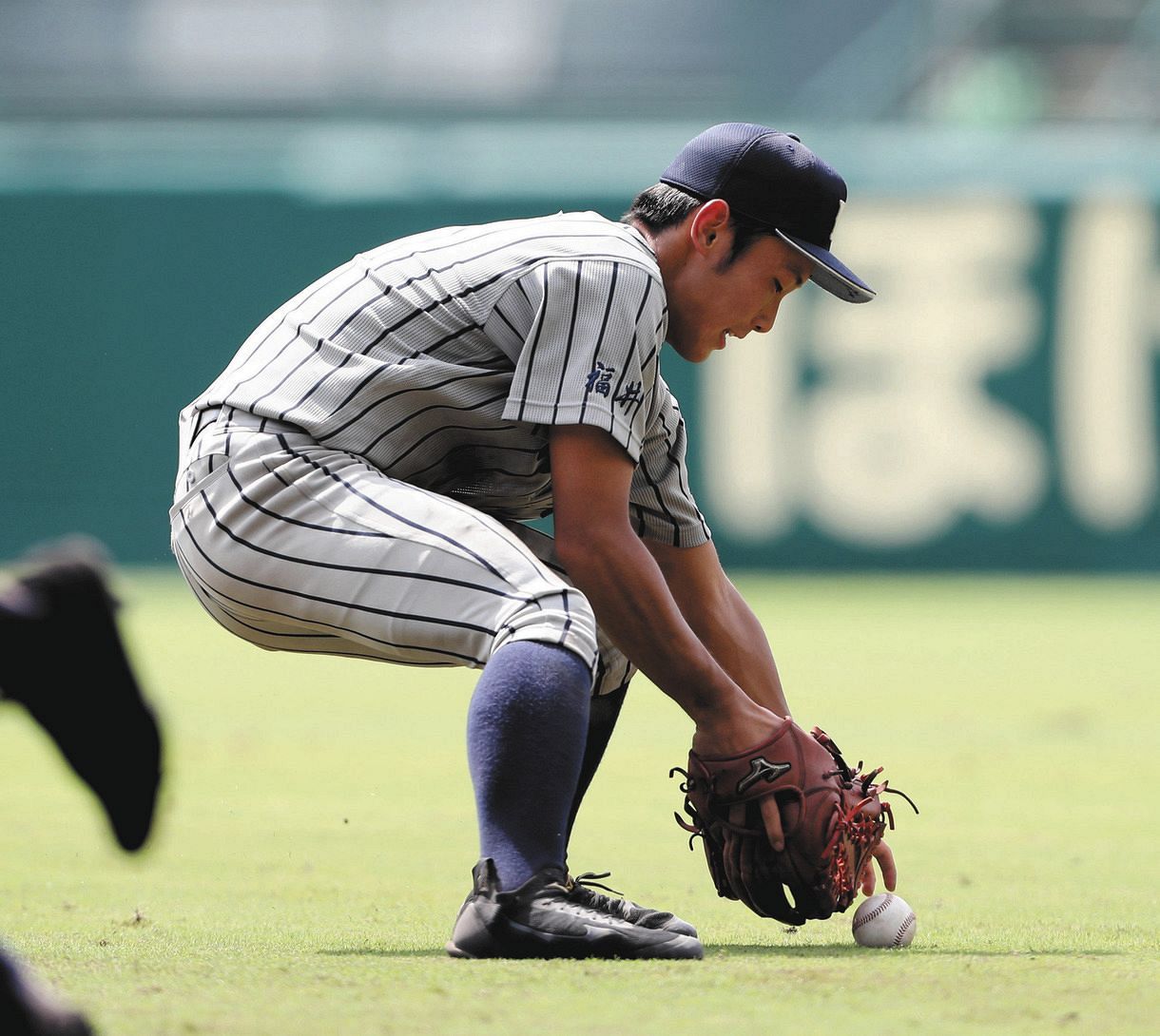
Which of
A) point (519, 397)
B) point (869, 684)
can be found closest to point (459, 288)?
point (519, 397)

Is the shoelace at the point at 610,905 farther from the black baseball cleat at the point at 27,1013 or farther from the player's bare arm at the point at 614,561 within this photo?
the black baseball cleat at the point at 27,1013

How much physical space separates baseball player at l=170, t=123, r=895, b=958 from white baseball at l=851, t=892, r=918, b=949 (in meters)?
0.19

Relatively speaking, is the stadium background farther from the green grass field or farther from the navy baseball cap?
the navy baseball cap

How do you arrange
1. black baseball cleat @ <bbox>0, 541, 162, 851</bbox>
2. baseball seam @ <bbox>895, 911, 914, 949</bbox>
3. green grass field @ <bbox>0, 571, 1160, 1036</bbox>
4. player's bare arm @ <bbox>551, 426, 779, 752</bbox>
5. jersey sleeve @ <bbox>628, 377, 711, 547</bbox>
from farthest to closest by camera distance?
jersey sleeve @ <bbox>628, 377, 711, 547</bbox> → baseball seam @ <bbox>895, 911, 914, 949</bbox> → player's bare arm @ <bbox>551, 426, 779, 752</bbox> → black baseball cleat @ <bbox>0, 541, 162, 851</bbox> → green grass field @ <bbox>0, 571, 1160, 1036</bbox>

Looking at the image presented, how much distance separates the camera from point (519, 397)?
115 inches

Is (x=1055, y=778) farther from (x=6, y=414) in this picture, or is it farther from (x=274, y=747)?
(x=6, y=414)

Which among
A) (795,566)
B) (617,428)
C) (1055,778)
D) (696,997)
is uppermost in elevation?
(617,428)

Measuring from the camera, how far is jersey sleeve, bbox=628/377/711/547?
348cm

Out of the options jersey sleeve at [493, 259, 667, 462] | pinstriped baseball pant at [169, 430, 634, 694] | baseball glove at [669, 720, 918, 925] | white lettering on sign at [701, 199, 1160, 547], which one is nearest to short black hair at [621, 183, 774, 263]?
jersey sleeve at [493, 259, 667, 462]

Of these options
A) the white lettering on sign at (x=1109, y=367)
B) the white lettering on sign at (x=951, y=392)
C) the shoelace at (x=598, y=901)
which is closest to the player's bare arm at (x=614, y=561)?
A: the shoelace at (x=598, y=901)

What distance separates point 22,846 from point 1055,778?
2.79 metres

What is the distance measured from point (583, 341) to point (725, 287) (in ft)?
1.19

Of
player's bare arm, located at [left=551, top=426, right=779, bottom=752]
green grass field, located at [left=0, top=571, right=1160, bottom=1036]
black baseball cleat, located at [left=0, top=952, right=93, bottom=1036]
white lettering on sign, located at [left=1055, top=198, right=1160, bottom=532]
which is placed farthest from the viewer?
white lettering on sign, located at [left=1055, top=198, right=1160, bottom=532]

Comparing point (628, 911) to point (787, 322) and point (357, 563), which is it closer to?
point (357, 563)
